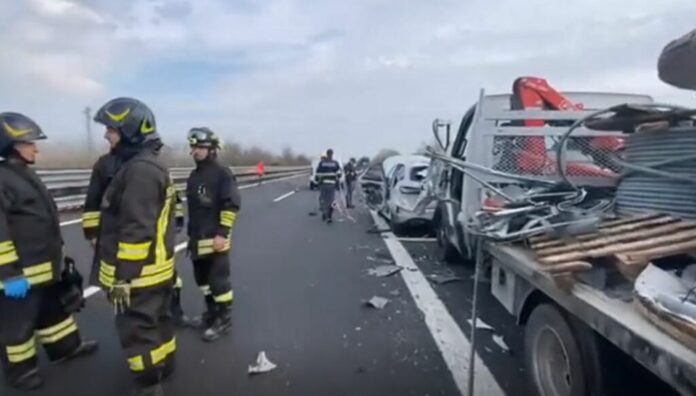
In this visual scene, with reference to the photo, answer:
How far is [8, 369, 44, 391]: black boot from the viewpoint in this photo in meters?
3.40

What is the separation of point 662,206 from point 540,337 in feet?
3.35

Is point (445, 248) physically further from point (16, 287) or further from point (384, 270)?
point (16, 287)

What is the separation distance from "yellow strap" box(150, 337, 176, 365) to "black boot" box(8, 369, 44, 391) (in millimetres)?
890

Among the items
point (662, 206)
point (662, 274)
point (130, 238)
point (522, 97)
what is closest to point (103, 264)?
point (130, 238)

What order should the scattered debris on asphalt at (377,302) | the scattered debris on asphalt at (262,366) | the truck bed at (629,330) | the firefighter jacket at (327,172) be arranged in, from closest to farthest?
1. the truck bed at (629,330)
2. the scattered debris on asphalt at (262,366)
3. the scattered debris on asphalt at (377,302)
4. the firefighter jacket at (327,172)

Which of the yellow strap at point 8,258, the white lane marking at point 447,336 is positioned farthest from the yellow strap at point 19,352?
the white lane marking at point 447,336

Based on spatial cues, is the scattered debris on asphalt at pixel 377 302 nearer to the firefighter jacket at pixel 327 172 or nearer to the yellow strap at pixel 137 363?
the yellow strap at pixel 137 363

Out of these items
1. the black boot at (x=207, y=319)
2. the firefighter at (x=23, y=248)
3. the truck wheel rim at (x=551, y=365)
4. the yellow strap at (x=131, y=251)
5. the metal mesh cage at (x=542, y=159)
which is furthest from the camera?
the black boot at (x=207, y=319)

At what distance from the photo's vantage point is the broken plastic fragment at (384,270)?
7061 mm

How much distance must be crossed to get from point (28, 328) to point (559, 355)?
3.46 meters

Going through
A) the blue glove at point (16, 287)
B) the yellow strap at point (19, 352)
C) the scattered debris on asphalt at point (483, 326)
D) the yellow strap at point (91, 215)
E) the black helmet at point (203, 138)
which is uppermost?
the black helmet at point (203, 138)

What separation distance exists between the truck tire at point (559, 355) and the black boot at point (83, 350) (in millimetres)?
3334

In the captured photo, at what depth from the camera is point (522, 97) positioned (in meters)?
5.19

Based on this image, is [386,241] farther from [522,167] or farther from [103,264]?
[103,264]
